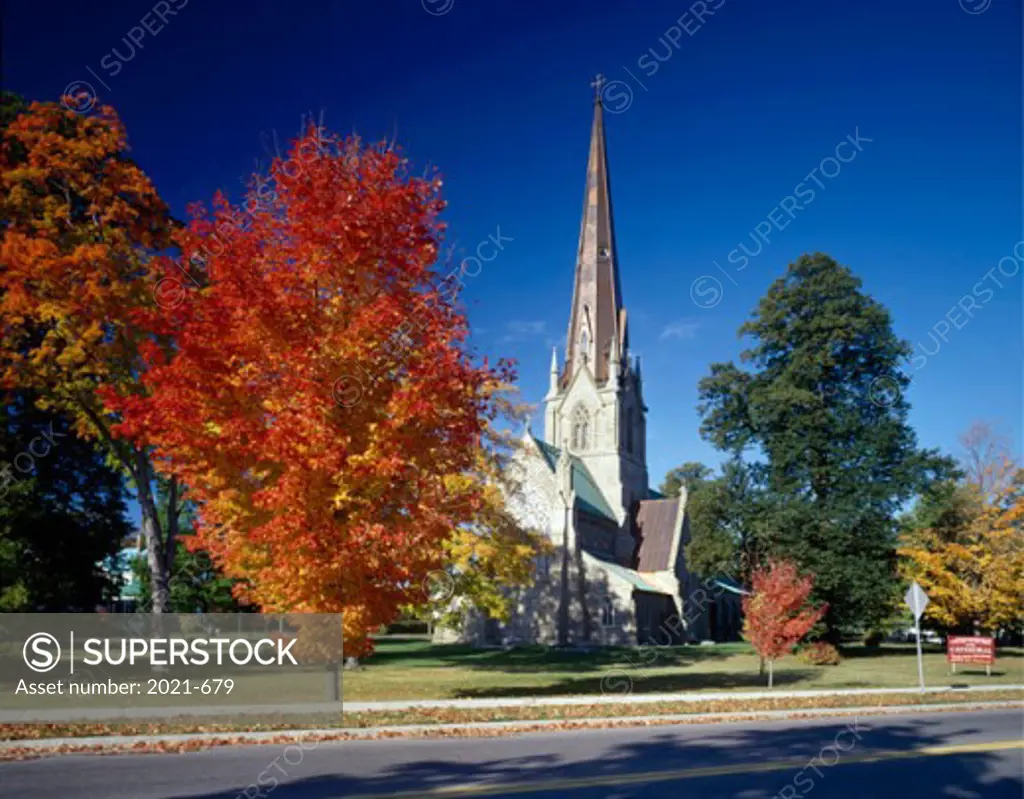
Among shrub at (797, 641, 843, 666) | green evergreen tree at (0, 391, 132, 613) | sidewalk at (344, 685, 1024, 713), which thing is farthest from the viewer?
shrub at (797, 641, 843, 666)

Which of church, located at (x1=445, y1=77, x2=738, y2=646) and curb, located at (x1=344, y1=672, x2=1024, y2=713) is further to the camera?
church, located at (x1=445, y1=77, x2=738, y2=646)

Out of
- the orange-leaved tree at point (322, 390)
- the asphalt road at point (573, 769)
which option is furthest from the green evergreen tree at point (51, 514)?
the asphalt road at point (573, 769)

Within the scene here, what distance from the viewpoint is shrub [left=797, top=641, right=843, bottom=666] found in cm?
3459

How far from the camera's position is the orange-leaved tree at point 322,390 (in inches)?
479

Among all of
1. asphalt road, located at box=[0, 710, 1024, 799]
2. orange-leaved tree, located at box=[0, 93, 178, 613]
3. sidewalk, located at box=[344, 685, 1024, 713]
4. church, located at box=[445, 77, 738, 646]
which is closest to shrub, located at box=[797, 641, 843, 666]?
sidewalk, located at box=[344, 685, 1024, 713]

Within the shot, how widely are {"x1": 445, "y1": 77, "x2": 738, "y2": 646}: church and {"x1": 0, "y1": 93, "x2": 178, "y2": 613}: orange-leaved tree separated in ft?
109

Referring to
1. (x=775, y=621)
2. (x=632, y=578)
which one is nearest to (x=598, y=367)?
(x=632, y=578)

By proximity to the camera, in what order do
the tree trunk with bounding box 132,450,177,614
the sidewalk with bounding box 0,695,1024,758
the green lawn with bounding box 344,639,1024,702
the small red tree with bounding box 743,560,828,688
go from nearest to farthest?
the sidewalk with bounding box 0,695,1024,758
the tree trunk with bounding box 132,450,177,614
the green lawn with bounding box 344,639,1024,702
the small red tree with bounding box 743,560,828,688

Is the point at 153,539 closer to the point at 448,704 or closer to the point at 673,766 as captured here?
the point at 448,704

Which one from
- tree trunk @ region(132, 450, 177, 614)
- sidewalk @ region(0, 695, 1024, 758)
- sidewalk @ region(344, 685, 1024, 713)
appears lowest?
sidewalk @ region(344, 685, 1024, 713)

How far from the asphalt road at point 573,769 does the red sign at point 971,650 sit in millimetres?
16600

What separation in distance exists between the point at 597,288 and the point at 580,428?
1083cm

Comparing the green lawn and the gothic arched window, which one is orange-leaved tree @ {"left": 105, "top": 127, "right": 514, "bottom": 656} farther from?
the gothic arched window

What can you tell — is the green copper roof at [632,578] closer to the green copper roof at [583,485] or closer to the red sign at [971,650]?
A: the green copper roof at [583,485]
